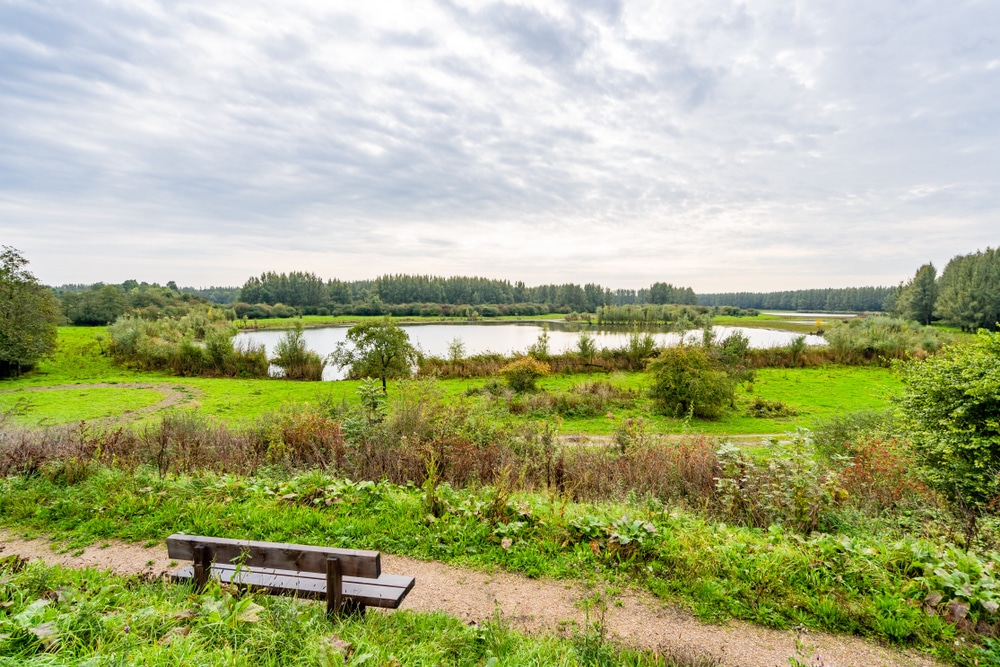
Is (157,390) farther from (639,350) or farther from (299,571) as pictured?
(639,350)

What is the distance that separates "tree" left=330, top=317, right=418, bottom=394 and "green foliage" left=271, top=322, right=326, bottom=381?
21.0ft

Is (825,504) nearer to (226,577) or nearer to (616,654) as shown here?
(616,654)

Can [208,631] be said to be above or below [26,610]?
below

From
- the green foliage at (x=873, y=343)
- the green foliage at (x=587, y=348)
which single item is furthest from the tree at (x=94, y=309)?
the green foliage at (x=873, y=343)

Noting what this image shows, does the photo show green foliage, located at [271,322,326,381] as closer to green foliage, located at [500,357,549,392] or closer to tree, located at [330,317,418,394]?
tree, located at [330,317,418,394]

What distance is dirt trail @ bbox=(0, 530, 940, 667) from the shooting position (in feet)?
11.4

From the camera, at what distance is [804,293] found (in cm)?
13262

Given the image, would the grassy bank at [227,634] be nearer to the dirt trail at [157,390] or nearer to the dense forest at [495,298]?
the dirt trail at [157,390]

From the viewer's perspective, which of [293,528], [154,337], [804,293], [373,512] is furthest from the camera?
[804,293]

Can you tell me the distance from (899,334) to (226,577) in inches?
1717

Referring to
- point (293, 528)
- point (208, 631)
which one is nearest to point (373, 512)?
point (293, 528)

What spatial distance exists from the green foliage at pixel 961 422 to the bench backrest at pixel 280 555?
7563 mm

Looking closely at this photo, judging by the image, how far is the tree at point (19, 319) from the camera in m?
21.5

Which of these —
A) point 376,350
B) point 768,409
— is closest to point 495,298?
point 376,350
